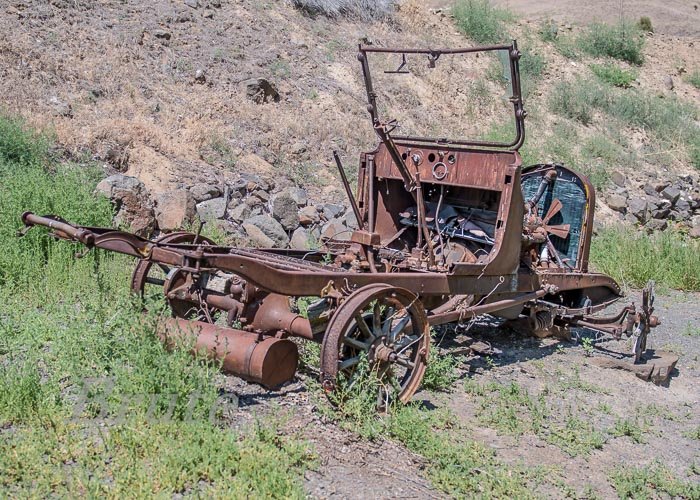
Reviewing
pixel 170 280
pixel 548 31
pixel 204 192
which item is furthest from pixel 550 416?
pixel 548 31

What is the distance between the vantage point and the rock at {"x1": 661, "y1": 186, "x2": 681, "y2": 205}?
1593cm

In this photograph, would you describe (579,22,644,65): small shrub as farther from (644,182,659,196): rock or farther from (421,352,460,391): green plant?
(421,352,460,391): green plant

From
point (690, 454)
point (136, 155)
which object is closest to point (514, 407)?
point (690, 454)

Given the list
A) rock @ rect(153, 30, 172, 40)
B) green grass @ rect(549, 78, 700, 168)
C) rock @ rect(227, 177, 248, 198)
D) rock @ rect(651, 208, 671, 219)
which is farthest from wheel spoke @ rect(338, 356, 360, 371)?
green grass @ rect(549, 78, 700, 168)

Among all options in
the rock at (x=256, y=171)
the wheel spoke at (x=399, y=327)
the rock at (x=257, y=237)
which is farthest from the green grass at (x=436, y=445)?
the rock at (x=256, y=171)

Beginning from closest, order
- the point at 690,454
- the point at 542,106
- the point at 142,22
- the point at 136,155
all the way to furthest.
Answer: the point at 690,454
the point at 136,155
the point at 142,22
the point at 542,106

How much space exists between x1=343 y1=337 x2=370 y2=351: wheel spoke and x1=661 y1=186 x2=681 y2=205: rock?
1288cm

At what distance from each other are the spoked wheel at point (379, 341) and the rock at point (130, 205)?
15.3 feet

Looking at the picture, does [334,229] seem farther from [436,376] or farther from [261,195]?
[436,376]

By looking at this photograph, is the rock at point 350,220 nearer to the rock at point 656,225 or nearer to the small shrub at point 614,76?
the rock at point 656,225

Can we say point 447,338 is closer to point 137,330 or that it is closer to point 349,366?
point 349,366

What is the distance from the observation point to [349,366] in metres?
5.02

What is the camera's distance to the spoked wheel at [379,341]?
4.78 metres

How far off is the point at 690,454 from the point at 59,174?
25.5ft
